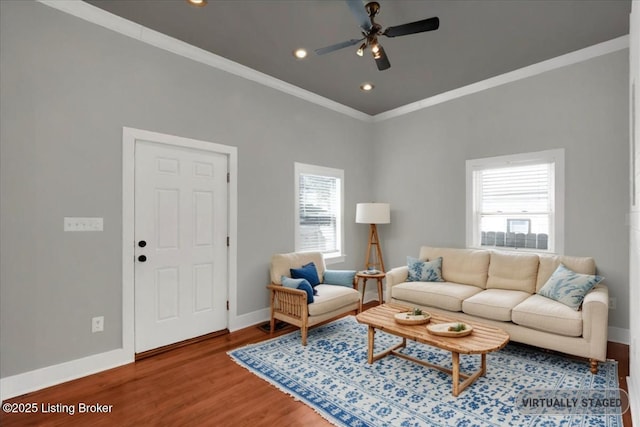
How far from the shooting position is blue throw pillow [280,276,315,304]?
3525mm

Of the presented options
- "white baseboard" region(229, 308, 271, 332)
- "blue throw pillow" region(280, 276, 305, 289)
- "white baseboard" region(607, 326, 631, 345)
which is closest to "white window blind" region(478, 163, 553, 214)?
"white baseboard" region(607, 326, 631, 345)

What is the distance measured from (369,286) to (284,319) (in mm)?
2194

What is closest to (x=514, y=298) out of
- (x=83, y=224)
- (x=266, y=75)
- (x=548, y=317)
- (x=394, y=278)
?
(x=548, y=317)

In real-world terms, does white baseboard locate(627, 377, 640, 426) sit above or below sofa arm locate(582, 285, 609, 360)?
below

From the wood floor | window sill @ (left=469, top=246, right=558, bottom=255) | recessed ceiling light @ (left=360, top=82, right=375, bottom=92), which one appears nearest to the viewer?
the wood floor

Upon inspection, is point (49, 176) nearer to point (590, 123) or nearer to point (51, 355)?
point (51, 355)

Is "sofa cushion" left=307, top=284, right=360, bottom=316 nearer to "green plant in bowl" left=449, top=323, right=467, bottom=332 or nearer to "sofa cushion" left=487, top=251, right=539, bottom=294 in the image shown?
"green plant in bowl" left=449, top=323, right=467, bottom=332

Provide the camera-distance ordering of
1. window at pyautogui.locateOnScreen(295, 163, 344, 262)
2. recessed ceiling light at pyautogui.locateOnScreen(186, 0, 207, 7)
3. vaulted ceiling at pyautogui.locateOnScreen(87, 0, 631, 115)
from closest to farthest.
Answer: recessed ceiling light at pyautogui.locateOnScreen(186, 0, 207, 7) → vaulted ceiling at pyautogui.locateOnScreen(87, 0, 631, 115) → window at pyautogui.locateOnScreen(295, 163, 344, 262)

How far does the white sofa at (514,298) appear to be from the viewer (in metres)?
2.80

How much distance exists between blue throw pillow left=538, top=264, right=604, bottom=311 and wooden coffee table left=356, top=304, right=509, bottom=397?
3.07ft

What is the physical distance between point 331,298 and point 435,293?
3.98 feet

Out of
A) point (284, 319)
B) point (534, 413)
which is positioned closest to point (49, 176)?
point (284, 319)

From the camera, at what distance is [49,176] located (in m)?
2.67

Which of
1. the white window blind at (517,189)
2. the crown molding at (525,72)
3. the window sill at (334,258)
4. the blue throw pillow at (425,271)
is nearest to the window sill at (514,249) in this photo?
the white window blind at (517,189)
